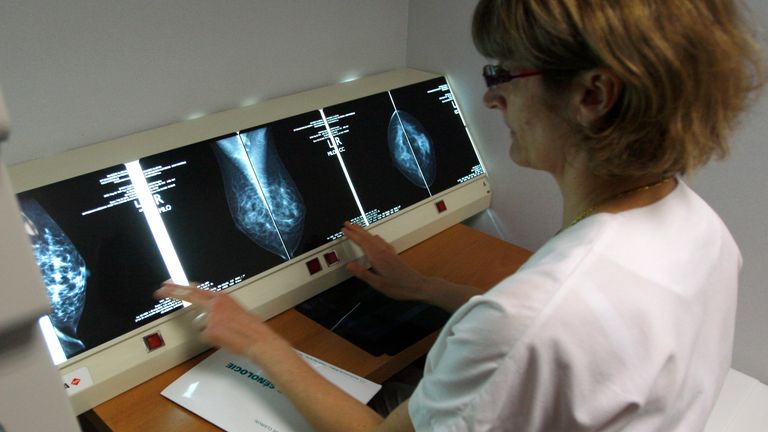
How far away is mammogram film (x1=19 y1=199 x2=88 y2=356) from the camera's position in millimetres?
1200

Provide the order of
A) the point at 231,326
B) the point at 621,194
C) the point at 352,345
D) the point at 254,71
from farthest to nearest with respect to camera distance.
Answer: the point at 254,71 → the point at 352,345 → the point at 231,326 → the point at 621,194

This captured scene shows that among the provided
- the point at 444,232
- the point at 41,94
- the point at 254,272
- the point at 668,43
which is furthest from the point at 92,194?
the point at 668,43

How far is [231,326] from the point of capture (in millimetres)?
1179

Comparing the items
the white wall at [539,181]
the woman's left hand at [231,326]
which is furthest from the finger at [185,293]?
the white wall at [539,181]

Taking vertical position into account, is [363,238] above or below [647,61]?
below

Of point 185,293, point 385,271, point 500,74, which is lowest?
point 385,271

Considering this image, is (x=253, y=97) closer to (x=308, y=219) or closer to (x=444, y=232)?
(x=308, y=219)

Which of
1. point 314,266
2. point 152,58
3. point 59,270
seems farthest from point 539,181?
point 59,270

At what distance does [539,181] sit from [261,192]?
86cm

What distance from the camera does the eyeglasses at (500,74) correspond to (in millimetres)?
879

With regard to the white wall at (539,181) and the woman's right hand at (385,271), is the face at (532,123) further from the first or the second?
the white wall at (539,181)

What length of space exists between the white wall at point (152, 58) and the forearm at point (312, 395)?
752 millimetres

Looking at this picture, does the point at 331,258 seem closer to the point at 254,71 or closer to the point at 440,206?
the point at 440,206

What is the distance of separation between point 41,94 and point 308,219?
674mm
